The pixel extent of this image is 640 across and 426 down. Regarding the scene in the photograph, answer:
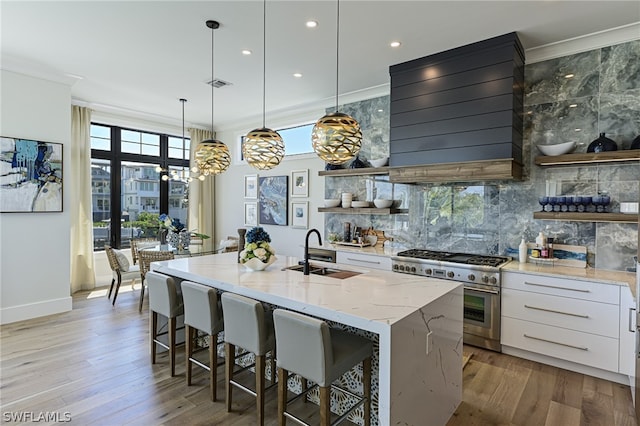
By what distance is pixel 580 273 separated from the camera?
3092 millimetres

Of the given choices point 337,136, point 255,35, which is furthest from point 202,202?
Result: point 337,136

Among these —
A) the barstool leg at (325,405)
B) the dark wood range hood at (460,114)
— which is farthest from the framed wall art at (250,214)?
the barstool leg at (325,405)

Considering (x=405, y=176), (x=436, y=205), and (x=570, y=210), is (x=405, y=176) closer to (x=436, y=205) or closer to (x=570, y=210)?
(x=436, y=205)

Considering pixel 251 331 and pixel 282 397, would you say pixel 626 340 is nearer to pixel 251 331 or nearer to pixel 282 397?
pixel 282 397

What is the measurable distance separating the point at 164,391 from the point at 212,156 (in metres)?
2.24

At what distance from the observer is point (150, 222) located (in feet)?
22.1

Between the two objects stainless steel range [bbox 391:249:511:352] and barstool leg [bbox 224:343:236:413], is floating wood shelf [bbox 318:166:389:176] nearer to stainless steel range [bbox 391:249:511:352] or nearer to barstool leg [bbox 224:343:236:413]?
stainless steel range [bbox 391:249:511:352]

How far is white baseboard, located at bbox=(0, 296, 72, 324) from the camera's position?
4.22 m

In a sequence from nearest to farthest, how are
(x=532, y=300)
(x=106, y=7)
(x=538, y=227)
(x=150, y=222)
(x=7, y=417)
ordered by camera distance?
(x=7, y=417), (x=106, y=7), (x=532, y=300), (x=538, y=227), (x=150, y=222)

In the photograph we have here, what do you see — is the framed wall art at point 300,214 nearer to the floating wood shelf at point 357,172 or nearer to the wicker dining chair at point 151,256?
the floating wood shelf at point 357,172

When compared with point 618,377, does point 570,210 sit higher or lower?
higher

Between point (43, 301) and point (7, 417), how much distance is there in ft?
8.42

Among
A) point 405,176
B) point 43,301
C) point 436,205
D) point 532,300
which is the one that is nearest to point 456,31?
point 405,176

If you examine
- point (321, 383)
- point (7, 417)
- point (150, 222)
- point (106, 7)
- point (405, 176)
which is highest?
point (106, 7)
